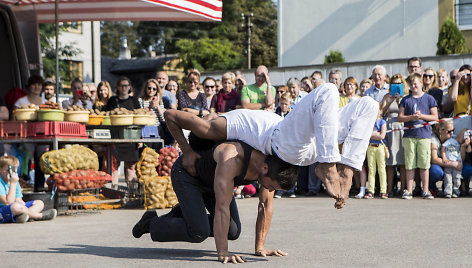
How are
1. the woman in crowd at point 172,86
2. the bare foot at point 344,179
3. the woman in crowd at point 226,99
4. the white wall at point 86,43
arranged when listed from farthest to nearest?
the white wall at point 86,43 → the woman in crowd at point 172,86 → the woman in crowd at point 226,99 → the bare foot at point 344,179

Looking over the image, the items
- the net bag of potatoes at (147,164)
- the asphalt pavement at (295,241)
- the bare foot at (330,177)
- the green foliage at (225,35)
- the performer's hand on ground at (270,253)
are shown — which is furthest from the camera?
the green foliage at (225,35)

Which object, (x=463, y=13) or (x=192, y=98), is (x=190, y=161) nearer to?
(x=192, y=98)

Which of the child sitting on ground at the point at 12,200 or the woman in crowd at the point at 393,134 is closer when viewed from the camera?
the child sitting on ground at the point at 12,200

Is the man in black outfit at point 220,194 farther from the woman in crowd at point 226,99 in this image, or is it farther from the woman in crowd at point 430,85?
the woman in crowd at point 430,85

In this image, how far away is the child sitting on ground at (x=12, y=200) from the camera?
8711mm

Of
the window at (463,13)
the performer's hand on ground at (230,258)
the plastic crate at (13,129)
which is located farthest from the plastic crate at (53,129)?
the window at (463,13)

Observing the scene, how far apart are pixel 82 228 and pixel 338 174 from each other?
4.22 m

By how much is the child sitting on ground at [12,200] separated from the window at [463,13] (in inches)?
862

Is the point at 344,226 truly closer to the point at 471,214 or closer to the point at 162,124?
the point at 471,214

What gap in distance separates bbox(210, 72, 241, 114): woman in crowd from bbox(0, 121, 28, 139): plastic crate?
349 cm

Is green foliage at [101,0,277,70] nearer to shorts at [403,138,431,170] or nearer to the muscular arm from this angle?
the muscular arm

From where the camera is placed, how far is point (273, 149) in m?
5.38

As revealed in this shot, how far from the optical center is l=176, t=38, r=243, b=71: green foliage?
53156 mm

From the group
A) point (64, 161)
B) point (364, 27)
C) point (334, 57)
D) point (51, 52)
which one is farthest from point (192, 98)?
point (51, 52)
